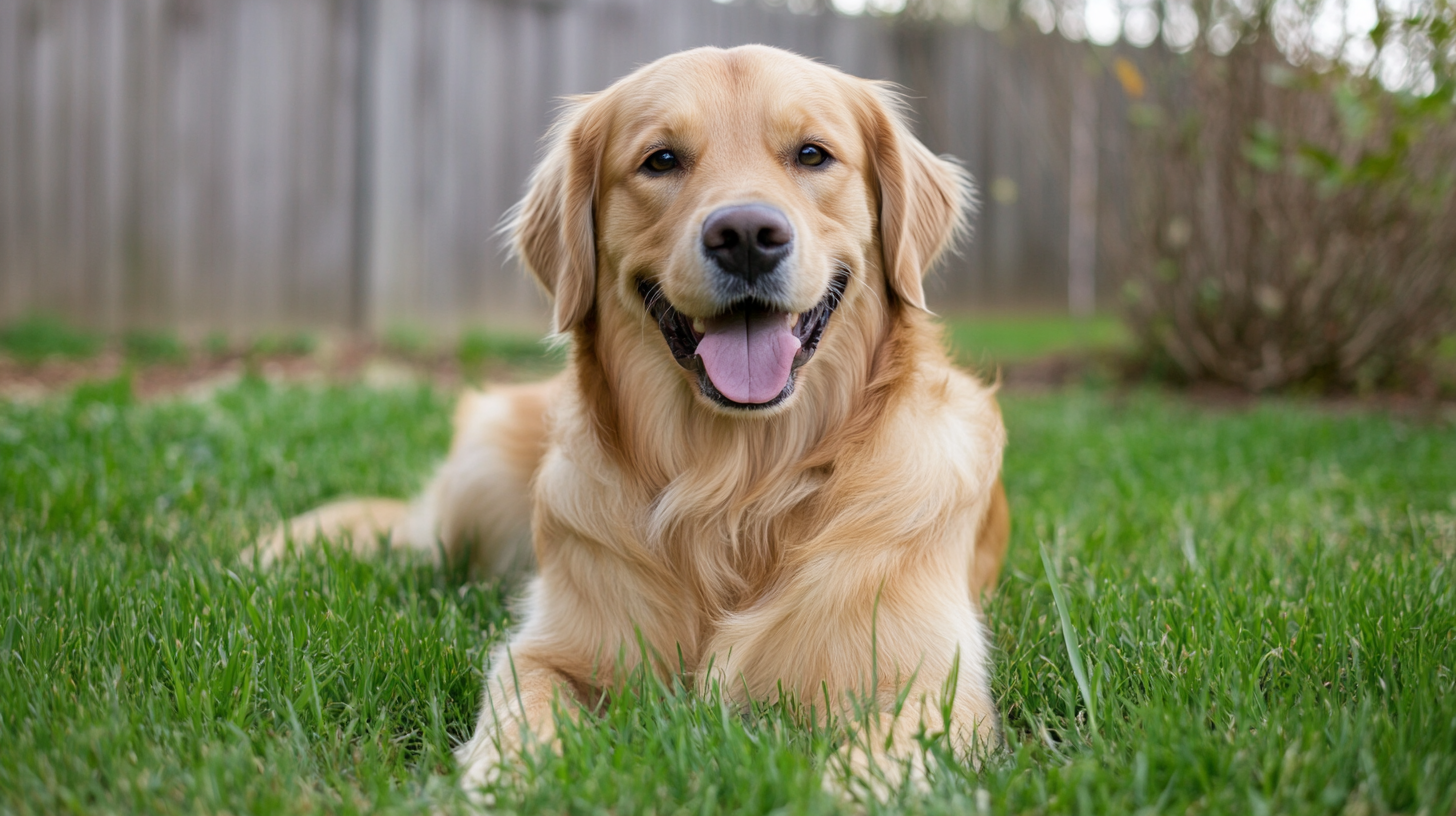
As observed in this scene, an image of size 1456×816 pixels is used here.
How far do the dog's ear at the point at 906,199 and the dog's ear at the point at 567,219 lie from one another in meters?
0.67

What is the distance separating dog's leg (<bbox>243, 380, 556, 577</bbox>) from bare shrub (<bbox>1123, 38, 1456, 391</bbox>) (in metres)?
4.08

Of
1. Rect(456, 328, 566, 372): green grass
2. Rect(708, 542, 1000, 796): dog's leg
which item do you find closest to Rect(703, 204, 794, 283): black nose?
Rect(708, 542, 1000, 796): dog's leg

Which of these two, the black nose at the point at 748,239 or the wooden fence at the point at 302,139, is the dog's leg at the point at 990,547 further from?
the wooden fence at the point at 302,139

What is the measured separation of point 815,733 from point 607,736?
0.36 m

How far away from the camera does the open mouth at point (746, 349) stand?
221cm

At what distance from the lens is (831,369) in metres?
2.36

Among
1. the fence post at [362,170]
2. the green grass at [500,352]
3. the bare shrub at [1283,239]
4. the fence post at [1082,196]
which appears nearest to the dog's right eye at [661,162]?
the bare shrub at [1283,239]

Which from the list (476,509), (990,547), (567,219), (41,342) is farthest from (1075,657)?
(41,342)

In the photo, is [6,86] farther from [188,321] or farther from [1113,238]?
[1113,238]

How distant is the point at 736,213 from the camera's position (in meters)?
2.10

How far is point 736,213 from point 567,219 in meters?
0.62

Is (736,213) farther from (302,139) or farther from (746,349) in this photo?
(302,139)

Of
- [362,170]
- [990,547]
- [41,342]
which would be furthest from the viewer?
[362,170]

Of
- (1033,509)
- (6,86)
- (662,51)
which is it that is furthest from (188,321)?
(1033,509)
